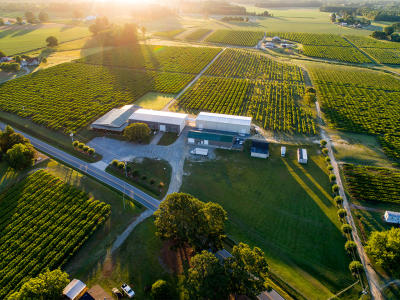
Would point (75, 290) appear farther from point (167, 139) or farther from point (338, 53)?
Answer: point (338, 53)

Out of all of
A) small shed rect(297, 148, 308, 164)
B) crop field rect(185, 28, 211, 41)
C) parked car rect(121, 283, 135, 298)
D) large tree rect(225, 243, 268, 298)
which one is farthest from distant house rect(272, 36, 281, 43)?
parked car rect(121, 283, 135, 298)

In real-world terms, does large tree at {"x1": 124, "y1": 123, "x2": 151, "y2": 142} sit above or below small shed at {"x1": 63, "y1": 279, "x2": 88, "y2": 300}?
above

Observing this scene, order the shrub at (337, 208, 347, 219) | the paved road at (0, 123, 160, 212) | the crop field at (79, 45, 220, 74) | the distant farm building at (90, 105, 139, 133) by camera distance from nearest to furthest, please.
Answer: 1. the shrub at (337, 208, 347, 219)
2. the paved road at (0, 123, 160, 212)
3. the distant farm building at (90, 105, 139, 133)
4. the crop field at (79, 45, 220, 74)

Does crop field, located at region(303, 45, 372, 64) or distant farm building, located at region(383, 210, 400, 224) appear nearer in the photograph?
distant farm building, located at region(383, 210, 400, 224)

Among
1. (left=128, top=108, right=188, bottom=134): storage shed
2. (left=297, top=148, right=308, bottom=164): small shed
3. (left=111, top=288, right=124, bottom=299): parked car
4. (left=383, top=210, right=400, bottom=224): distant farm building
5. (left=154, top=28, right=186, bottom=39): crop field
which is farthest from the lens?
(left=154, top=28, right=186, bottom=39): crop field

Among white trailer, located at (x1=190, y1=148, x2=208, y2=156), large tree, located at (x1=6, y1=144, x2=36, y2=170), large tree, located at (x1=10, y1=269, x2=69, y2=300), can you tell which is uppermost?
large tree, located at (x1=6, y1=144, x2=36, y2=170)

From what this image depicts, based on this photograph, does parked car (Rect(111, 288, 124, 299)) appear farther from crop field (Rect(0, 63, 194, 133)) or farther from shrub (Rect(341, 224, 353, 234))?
crop field (Rect(0, 63, 194, 133))

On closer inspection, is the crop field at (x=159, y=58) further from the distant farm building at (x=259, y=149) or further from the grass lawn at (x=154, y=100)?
the distant farm building at (x=259, y=149)
